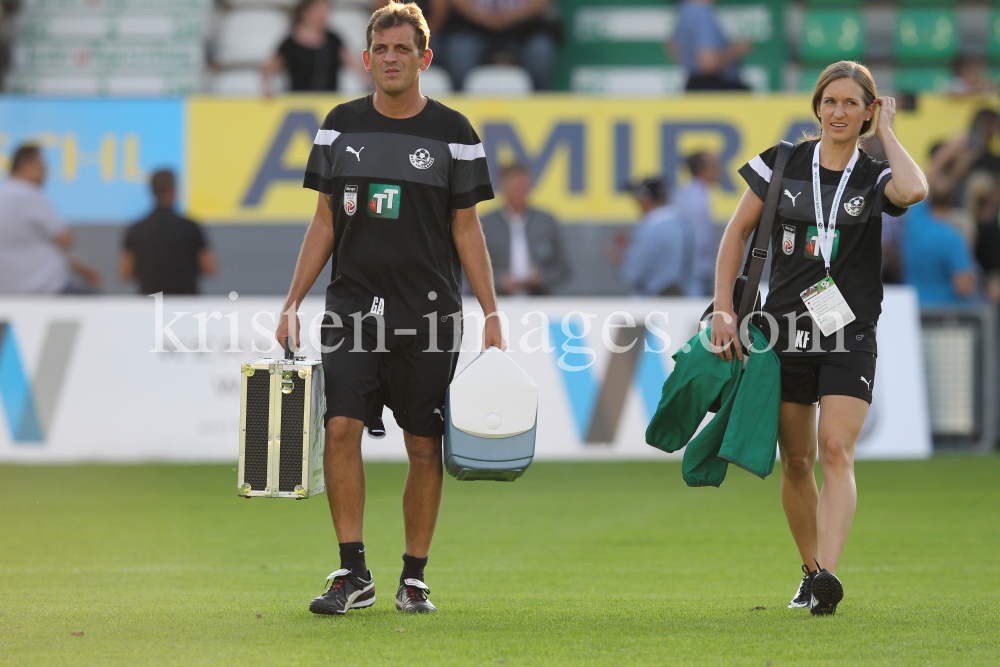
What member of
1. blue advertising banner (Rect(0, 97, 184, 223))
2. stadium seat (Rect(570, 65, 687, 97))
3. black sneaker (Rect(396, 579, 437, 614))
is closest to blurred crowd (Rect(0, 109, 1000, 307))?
blue advertising banner (Rect(0, 97, 184, 223))

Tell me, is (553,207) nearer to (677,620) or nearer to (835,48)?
(835,48)

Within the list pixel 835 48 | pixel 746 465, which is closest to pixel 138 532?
pixel 746 465

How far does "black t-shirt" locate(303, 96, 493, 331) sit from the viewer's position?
521 centimetres

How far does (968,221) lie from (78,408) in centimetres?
833

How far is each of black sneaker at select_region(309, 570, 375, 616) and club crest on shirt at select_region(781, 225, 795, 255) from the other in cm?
210

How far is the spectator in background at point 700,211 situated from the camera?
41.8 feet

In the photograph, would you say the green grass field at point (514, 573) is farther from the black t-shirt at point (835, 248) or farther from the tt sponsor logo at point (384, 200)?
the tt sponsor logo at point (384, 200)

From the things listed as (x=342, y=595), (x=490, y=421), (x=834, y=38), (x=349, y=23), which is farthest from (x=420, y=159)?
(x=834, y=38)

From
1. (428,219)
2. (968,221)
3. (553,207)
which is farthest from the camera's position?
(553,207)

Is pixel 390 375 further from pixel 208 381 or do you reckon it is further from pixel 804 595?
pixel 208 381

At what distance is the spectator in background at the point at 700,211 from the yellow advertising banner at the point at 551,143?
2.11ft

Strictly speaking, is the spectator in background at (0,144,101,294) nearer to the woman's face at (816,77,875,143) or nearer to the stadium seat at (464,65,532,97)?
the stadium seat at (464,65,532,97)

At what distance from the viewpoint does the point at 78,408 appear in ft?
35.9

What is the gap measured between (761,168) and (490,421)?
1.50m
